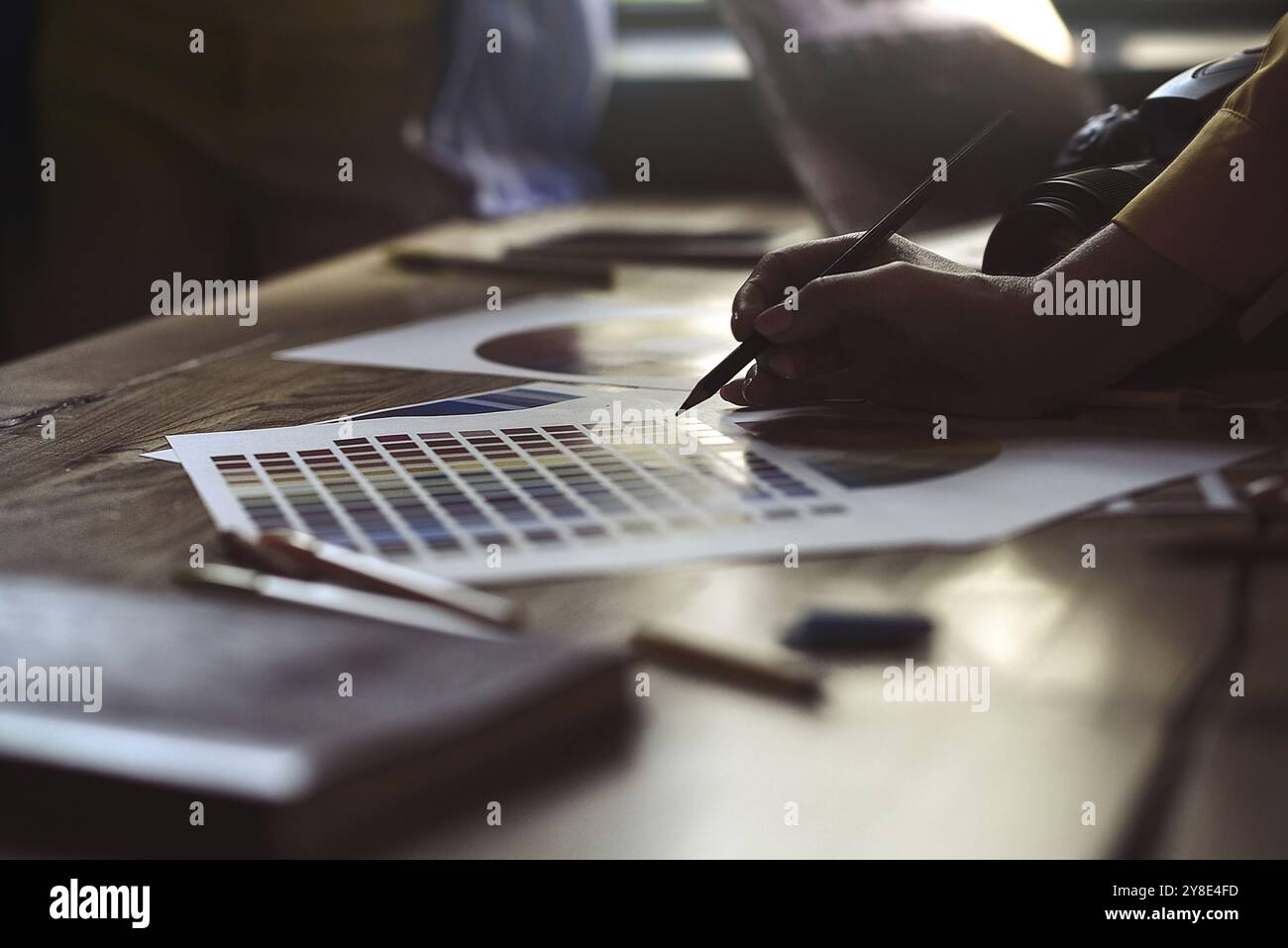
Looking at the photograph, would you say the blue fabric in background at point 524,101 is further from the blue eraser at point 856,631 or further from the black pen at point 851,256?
the blue eraser at point 856,631

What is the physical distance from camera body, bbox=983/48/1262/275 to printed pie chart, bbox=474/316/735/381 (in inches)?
8.7

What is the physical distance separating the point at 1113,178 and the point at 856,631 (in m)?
0.51

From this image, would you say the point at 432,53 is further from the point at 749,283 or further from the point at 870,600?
the point at 870,600

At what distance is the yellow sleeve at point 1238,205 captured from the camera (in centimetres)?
76

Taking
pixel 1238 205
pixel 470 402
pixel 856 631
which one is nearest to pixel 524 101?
pixel 470 402

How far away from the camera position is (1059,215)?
843mm

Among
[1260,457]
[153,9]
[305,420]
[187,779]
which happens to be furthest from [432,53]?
[187,779]

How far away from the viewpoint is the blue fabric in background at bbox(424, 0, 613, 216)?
2.07m

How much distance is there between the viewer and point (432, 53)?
6.90ft

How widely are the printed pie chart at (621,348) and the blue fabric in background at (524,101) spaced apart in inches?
35.4

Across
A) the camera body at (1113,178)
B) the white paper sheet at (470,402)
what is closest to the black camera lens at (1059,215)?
the camera body at (1113,178)

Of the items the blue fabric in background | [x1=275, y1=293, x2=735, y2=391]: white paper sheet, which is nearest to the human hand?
[x1=275, y1=293, x2=735, y2=391]: white paper sheet

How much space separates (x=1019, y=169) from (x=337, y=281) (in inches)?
29.9

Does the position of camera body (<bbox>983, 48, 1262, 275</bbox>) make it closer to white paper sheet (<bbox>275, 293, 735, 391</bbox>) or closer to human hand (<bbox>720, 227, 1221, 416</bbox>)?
human hand (<bbox>720, 227, 1221, 416</bbox>)
